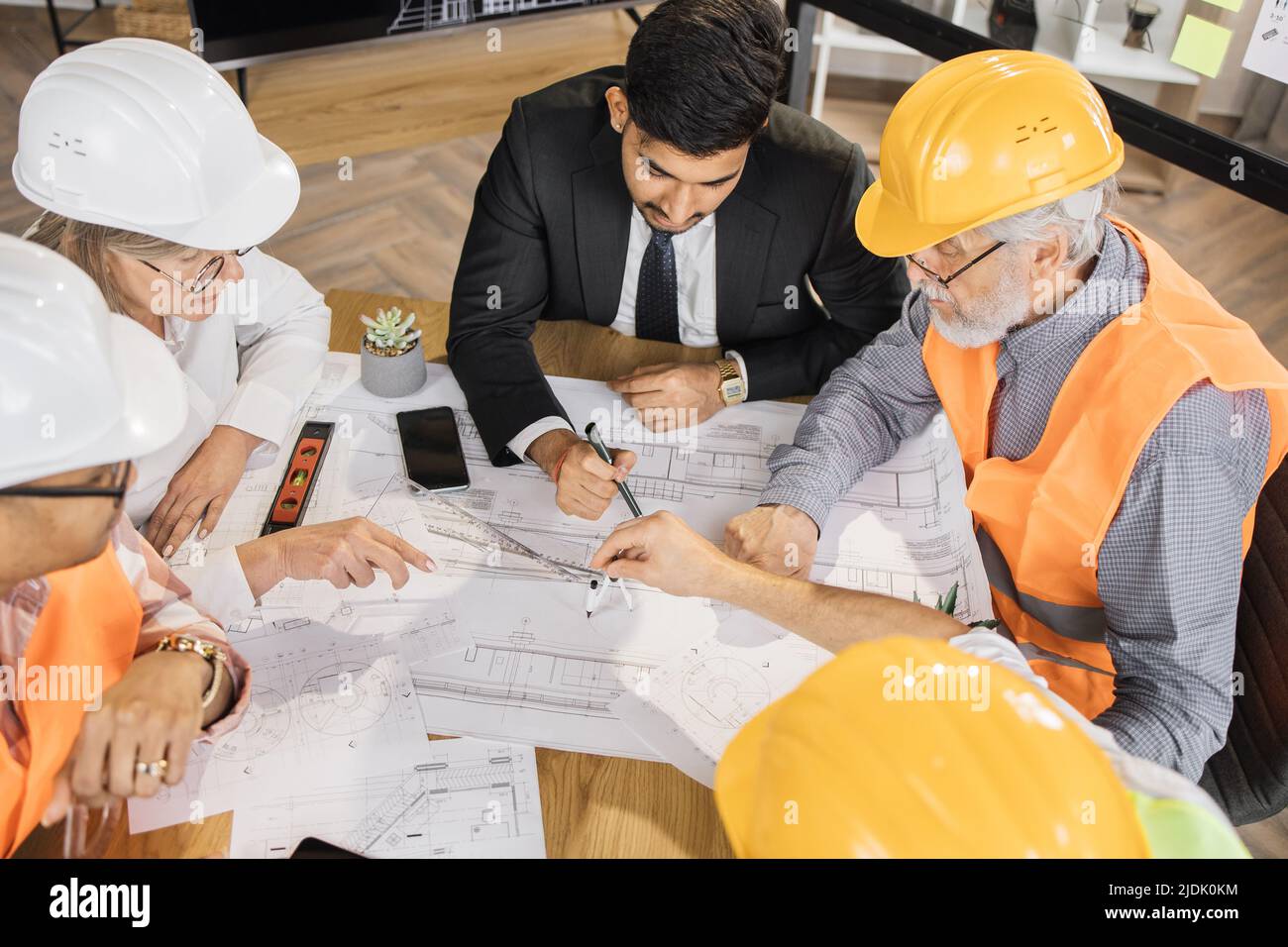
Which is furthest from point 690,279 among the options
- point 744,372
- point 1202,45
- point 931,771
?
point 931,771

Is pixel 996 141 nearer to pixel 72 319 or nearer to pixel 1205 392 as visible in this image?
pixel 1205 392

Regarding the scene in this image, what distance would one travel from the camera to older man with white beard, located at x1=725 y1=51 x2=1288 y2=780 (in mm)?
1350

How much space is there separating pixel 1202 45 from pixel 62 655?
2.76 metres

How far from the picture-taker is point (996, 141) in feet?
4.43

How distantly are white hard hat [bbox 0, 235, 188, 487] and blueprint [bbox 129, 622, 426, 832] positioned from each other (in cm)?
47

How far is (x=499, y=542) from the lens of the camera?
1615 mm

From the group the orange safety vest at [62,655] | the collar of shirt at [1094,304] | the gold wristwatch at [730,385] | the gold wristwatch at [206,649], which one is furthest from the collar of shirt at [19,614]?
the collar of shirt at [1094,304]

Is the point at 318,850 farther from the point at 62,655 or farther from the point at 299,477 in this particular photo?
the point at 299,477

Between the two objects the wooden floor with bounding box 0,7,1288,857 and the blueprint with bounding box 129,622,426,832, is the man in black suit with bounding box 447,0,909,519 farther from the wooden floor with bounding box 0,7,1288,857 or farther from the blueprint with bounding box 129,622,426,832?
the wooden floor with bounding box 0,7,1288,857

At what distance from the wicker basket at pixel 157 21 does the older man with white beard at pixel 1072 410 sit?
4265 millimetres

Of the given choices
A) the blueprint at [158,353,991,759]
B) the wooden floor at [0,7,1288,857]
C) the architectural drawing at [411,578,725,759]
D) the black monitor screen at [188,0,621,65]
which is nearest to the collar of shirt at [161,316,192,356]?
the blueprint at [158,353,991,759]

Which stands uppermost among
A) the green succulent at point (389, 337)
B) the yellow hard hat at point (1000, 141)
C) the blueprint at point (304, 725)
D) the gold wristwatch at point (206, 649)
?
the yellow hard hat at point (1000, 141)

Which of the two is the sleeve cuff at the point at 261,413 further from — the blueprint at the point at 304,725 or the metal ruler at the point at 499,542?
the blueprint at the point at 304,725

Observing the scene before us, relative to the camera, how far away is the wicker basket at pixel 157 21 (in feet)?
15.3
